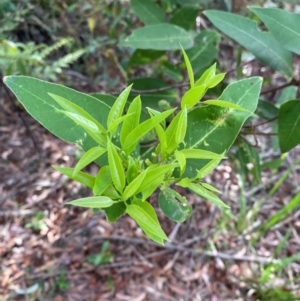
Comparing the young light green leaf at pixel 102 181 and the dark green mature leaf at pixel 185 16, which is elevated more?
the dark green mature leaf at pixel 185 16

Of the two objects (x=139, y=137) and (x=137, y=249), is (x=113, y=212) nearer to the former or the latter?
(x=139, y=137)

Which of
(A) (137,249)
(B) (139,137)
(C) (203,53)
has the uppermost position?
(B) (139,137)

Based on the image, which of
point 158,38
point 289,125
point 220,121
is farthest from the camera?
point 158,38

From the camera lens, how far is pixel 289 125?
67 cm

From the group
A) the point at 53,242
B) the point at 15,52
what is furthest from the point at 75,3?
the point at 53,242

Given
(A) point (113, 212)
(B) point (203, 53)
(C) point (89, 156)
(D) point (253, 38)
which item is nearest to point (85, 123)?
(C) point (89, 156)

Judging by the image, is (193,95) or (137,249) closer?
(193,95)

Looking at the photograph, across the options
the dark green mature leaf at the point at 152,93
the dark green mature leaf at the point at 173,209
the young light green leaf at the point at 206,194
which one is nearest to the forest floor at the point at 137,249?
the dark green mature leaf at the point at 152,93

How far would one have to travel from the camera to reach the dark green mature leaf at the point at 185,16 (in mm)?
876

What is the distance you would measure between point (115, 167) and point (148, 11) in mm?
664

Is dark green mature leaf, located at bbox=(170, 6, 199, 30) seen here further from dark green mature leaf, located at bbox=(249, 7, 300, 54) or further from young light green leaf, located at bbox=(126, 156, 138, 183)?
young light green leaf, located at bbox=(126, 156, 138, 183)

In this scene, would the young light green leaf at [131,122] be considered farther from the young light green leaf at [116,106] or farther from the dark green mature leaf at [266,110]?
the dark green mature leaf at [266,110]

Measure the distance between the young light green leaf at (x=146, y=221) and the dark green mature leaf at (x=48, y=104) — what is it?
0.13 metres

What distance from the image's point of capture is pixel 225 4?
104 centimetres
